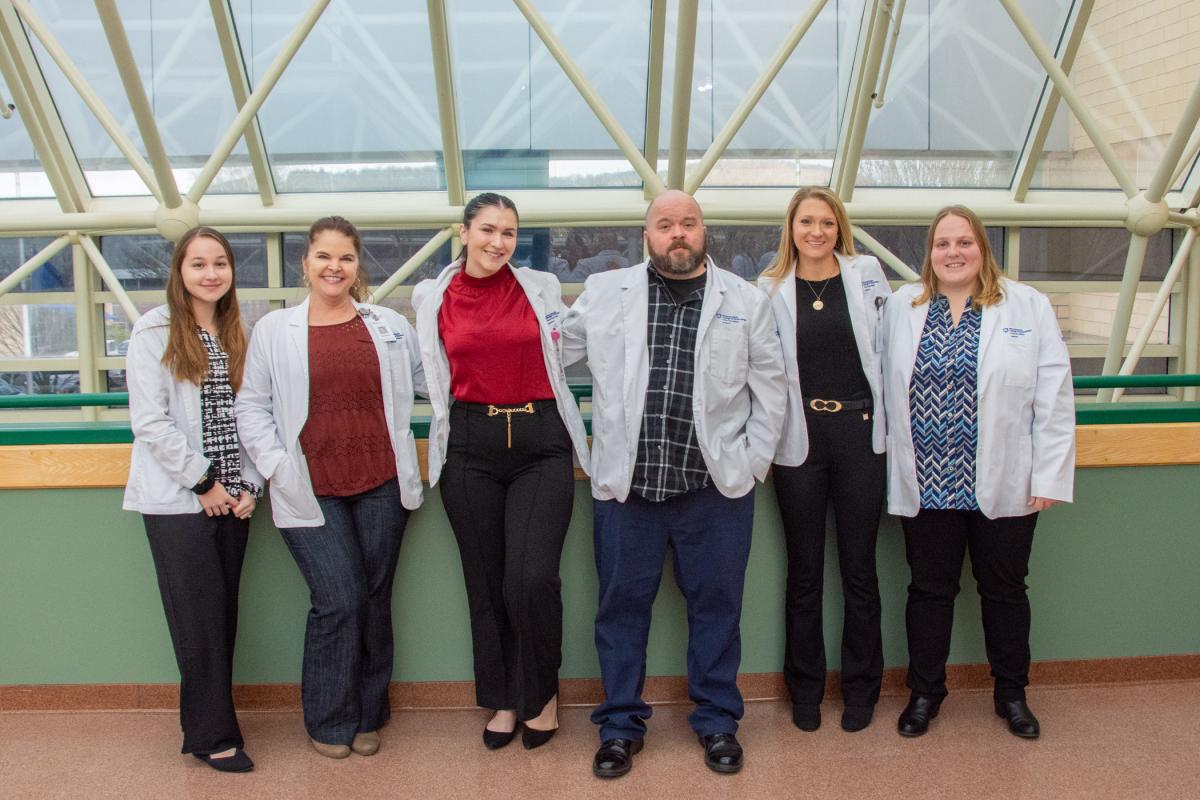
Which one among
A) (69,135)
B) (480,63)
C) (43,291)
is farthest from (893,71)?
(43,291)

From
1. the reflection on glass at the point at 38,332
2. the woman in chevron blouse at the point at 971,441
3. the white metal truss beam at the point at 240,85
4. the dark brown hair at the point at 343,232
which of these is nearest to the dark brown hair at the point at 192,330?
the dark brown hair at the point at 343,232

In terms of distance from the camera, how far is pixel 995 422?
2.92 metres

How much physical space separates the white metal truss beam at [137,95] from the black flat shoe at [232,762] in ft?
17.7

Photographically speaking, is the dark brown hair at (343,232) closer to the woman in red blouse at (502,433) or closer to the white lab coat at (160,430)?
the woman in red blouse at (502,433)

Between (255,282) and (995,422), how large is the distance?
7.71 metres

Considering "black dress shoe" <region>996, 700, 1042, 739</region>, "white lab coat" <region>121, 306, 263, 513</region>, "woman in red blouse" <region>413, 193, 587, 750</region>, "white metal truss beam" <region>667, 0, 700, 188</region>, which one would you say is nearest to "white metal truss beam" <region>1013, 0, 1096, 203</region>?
"white metal truss beam" <region>667, 0, 700, 188</region>

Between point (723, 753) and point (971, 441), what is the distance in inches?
46.8

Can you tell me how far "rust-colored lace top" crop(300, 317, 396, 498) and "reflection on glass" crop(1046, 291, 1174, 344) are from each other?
8435mm

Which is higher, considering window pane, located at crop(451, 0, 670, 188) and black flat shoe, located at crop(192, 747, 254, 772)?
window pane, located at crop(451, 0, 670, 188)

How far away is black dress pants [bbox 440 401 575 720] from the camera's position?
288cm

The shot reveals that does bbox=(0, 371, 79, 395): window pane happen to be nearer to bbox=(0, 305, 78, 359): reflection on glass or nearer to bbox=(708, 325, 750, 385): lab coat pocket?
bbox=(0, 305, 78, 359): reflection on glass

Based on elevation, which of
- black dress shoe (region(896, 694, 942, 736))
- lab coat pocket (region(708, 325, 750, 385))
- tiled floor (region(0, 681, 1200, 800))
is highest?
lab coat pocket (region(708, 325, 750, 385))

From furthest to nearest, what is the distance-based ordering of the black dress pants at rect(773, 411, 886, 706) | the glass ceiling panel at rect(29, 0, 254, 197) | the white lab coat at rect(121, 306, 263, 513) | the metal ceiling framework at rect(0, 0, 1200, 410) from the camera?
the glass ceiling panel at rect(29, 0, 254, 197) → the metal ceiling framework at rect(0, 0, 1200, 410) → the black dress pants at rect(773, 411, 886, 706) → the white lab coat at rect(121, 306, 263, 513)

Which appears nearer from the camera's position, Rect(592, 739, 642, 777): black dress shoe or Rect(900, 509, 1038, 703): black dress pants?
Rect(592, 739, 642, 777): black dress shoe
